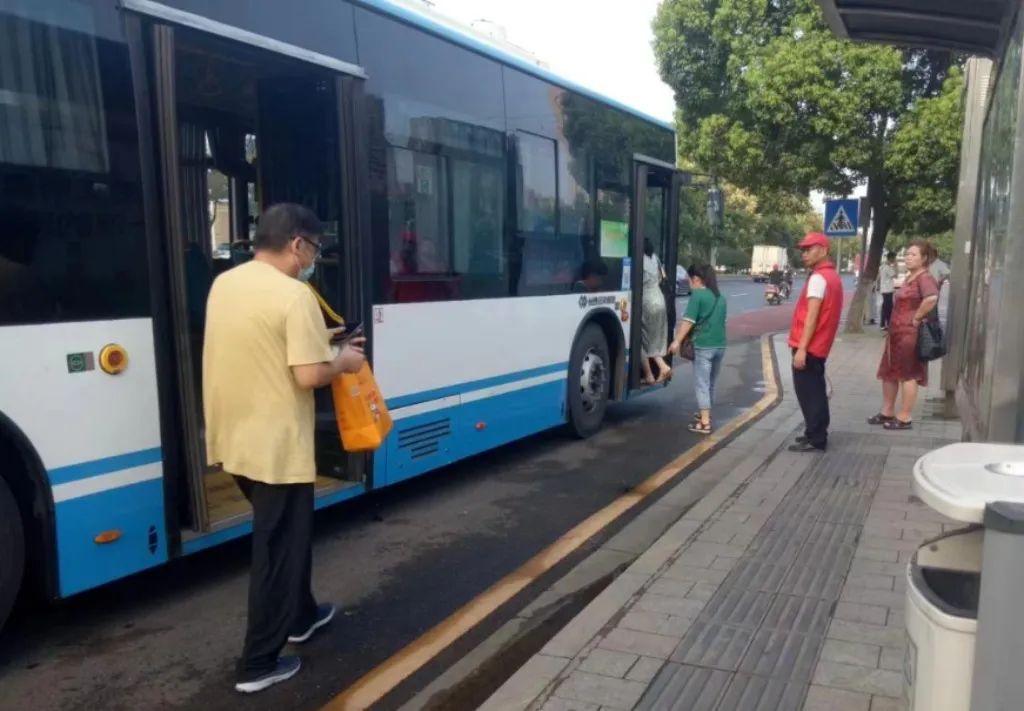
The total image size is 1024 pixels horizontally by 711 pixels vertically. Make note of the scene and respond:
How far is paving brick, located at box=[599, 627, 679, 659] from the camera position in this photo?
149 inches

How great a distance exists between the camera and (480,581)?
5.00 m

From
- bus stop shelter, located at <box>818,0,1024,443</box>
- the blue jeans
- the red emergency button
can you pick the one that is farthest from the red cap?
the red emergency button

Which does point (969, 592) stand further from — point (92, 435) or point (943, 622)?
point (92, 435)

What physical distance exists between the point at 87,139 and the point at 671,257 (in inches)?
273

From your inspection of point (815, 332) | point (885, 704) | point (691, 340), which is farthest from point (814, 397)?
point (885, 704)

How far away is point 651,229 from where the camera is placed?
9.59 metres

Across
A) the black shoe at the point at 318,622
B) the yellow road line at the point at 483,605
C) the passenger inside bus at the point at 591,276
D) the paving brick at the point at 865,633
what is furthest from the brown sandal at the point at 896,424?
the black shoe at the point at 318,622

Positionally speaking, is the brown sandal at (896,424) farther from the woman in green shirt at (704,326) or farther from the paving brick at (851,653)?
the paving brick at (851,653)

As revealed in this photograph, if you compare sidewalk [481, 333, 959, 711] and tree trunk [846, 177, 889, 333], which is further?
tree trunk [846, 177, 889, 333]

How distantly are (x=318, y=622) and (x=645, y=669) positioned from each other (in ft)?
5.13

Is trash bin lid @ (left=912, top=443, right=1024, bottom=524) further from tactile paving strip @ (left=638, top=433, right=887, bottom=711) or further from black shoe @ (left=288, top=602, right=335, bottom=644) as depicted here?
black shoe @ (left=288, top=602, right=335, bottom=644)

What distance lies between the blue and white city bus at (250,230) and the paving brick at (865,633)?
2843 millimetres

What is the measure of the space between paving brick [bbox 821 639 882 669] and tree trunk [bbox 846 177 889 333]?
1544cm

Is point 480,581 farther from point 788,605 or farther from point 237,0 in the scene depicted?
point 237,0
